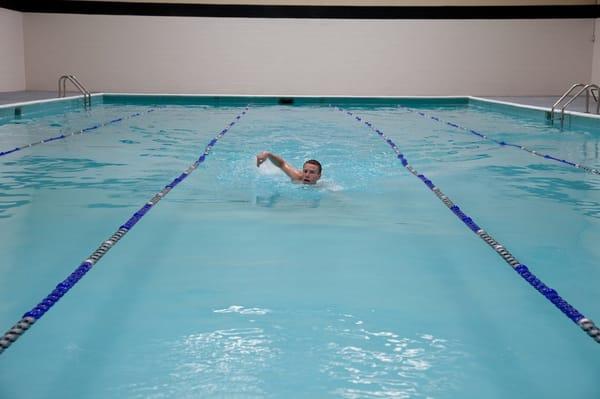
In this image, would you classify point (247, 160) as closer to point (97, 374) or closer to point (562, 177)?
point (562, 177)

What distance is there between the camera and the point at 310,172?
4957 millimetres

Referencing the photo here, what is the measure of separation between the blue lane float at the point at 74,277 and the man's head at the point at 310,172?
98cm

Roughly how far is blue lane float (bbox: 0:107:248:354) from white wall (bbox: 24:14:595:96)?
1114 centimetres

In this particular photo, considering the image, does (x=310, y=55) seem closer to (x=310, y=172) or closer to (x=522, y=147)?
(x=522, y=147)

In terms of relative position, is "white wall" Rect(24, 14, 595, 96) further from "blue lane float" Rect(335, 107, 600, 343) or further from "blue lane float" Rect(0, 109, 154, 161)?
"blue lane float" Rect(335, 107, 600, 343)

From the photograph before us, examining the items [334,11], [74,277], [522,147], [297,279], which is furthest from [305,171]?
[334,11]

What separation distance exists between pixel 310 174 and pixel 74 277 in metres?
2.61

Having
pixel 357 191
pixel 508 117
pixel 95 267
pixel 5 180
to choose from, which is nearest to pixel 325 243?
pixel 95 267

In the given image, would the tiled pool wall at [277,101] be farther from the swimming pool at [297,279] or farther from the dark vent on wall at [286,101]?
the swimming pool at [297,279]

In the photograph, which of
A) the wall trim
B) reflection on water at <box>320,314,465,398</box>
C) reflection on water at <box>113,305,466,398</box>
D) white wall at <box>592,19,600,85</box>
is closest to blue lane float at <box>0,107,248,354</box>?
reflection on water at <box>113,305,466,398</box>

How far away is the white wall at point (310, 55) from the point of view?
16031 millimetres

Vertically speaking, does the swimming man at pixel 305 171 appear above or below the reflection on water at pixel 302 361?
above

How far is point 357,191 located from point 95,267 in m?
2.40

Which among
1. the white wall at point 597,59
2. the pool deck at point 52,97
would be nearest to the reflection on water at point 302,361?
the pool deck at point 52,97
